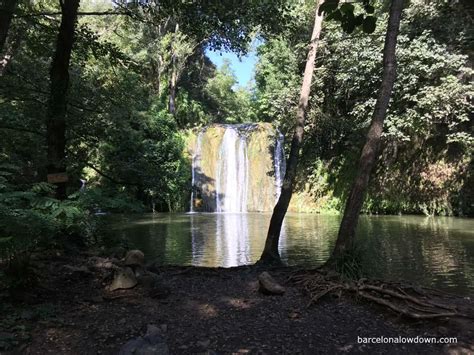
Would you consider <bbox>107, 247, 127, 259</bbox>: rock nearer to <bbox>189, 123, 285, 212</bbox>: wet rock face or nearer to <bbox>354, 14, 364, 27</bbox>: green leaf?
<bbox>354, 14, 364, 27</bbox>: green leaf

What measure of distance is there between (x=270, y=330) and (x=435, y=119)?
15.2 meters

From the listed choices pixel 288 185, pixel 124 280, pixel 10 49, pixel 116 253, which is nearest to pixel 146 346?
pixel 124 280

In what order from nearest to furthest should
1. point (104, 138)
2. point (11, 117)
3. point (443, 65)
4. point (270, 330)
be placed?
point (270, 330) → point (11, 117) → point (104, 138) → point (443, 65)

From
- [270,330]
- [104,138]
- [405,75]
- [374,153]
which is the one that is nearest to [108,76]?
[104,138]

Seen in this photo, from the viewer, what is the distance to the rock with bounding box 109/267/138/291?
4.47 m

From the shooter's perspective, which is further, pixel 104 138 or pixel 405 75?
pixel 405 75

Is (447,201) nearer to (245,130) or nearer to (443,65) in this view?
(443,65)

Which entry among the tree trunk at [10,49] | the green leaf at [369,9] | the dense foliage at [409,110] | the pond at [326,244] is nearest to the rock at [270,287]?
the pond at [326,244]

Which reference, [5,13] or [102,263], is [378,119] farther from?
[5,13]

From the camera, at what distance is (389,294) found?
172 inches

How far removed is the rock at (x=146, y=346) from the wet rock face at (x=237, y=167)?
19.6 m

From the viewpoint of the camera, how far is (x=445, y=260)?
8.91m

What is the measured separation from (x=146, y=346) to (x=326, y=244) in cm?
835

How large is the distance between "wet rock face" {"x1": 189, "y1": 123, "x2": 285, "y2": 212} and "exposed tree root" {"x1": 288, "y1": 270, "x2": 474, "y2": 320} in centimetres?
1818
